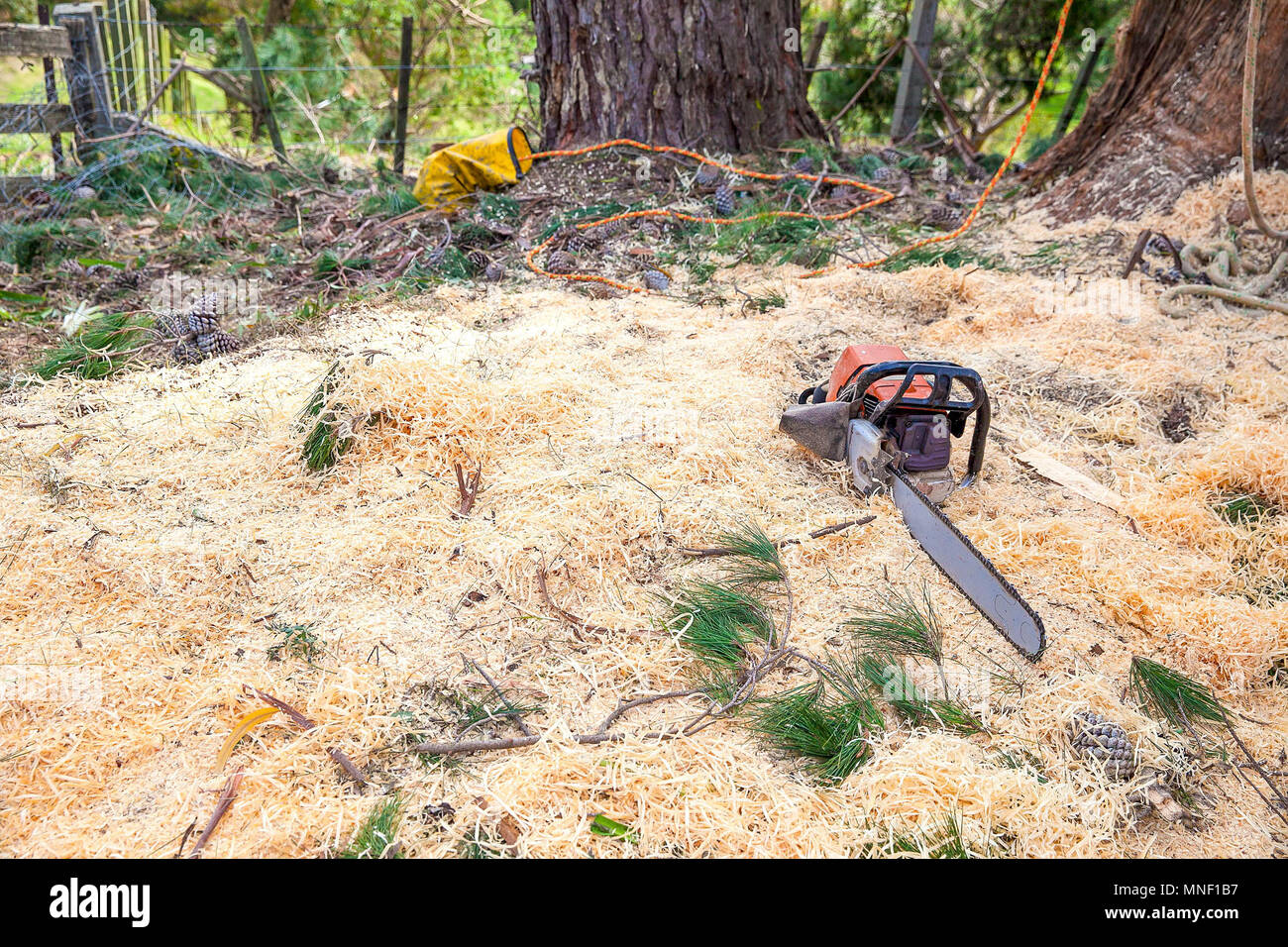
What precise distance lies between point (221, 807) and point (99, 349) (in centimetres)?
294

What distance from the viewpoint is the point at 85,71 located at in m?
6.36

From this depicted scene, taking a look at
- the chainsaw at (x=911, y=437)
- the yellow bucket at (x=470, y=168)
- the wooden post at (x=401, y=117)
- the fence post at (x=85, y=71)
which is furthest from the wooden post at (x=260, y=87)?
the chainsaw at (x=911, y=437)

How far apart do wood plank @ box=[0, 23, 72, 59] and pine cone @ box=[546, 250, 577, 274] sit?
4.06 metres

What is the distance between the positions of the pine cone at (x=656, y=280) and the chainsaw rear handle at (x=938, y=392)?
2020 millimetres

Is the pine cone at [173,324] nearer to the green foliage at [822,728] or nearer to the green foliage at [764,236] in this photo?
the green foliage at [764,236]

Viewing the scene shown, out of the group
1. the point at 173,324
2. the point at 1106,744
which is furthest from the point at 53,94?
the point at 1106,744

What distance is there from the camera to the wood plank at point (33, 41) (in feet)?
19.5

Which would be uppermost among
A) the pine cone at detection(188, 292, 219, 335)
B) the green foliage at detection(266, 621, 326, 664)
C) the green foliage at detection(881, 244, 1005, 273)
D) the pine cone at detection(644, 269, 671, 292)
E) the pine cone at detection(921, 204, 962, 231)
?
the pine cone at detection(921, 204, 962, 231)

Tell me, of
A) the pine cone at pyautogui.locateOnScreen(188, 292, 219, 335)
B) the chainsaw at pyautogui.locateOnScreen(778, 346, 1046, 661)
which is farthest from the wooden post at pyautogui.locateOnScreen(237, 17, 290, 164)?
the chainsaw at pyautogui.locateOnScreen(778, 346, 1046, 661)

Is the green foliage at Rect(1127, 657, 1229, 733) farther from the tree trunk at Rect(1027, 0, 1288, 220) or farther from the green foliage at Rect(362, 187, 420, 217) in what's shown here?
the green foliage at Rect(362, 187, 420, 217)

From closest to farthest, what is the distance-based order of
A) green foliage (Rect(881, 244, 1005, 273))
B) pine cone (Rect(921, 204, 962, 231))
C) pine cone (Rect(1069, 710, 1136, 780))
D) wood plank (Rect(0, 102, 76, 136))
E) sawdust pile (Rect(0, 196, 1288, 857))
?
sawdust pile (Rect(0, 196, 1288, 857)) < pine cone (Rect(1069, 710, 1136, 780)) < green foliage (Rect(881, 244, 1005, 273)) < pine cone (Rect(921, 204, 962, 231)) < wood plank (Rect(0, 102, 76, 136))

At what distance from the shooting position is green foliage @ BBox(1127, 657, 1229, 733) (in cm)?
212

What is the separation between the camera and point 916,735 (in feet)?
6.67
